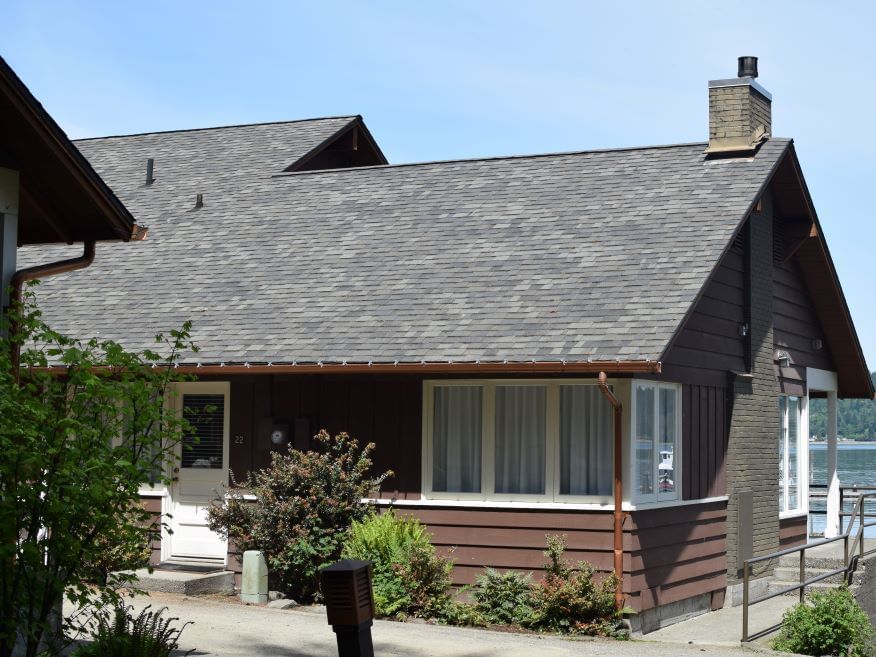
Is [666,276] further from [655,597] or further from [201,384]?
[201,384]

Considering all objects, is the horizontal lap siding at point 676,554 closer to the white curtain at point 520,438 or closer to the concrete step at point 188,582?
the white curtain at point 520,438

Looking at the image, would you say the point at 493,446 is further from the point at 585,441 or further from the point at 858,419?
the point at 858,419

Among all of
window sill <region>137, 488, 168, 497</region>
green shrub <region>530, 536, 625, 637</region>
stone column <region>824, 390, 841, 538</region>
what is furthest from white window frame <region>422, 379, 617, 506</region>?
stone column <region>824, 390, 841, 538</region>

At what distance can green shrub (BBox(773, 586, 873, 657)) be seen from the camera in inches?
511

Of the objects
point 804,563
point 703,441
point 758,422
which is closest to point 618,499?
point 703,441

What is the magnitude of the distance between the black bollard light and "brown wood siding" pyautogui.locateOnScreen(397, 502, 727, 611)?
703cm

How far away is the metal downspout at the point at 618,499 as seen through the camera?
13.5 m

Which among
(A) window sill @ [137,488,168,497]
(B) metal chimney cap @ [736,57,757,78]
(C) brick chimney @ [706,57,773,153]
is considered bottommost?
(A) window sill @ [137,488,168,497]

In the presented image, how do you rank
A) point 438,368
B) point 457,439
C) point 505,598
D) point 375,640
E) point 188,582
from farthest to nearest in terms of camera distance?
1. point 457,439
2. point 188,582
3. point 438,368
4. point 505,598
5. point 375,640

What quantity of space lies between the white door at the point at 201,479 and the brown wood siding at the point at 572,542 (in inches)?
106

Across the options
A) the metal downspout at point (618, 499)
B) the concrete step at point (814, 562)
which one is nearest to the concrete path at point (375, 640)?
the metal downspout at point (618, 499)

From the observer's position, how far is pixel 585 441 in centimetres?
1419

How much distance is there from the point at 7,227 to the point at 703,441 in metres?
9.51

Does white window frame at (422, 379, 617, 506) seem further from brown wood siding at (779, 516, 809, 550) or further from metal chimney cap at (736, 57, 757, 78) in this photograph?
metal chimney cap at (736, 57, 757, 78)
